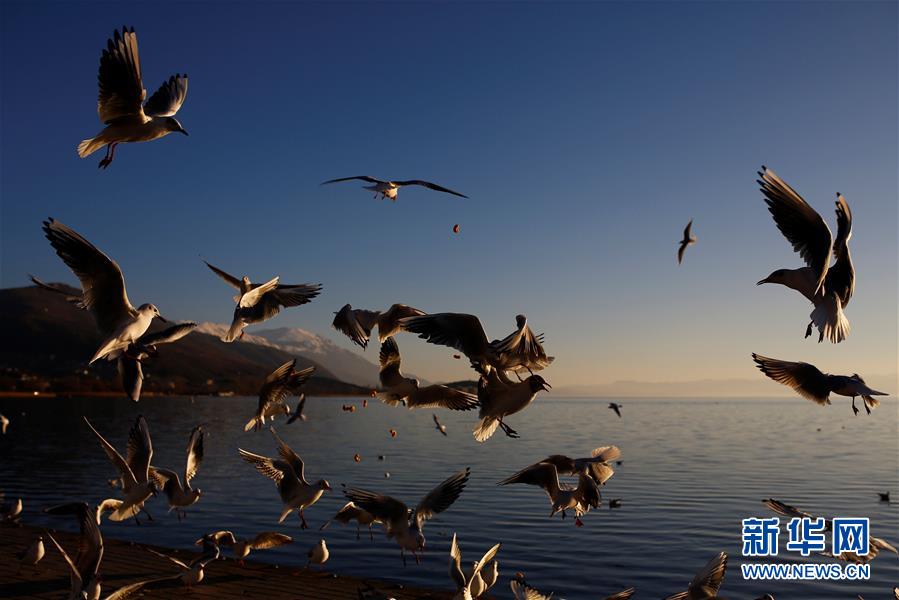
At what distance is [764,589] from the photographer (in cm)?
1802

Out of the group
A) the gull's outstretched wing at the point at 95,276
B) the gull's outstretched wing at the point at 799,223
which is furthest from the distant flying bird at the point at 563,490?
the gull's outstretched wing at the point at 95,276

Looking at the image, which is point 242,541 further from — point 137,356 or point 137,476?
point 137,356

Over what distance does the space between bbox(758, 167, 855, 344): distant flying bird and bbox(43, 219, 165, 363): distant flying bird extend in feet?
26.7

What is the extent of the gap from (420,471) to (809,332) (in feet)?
111

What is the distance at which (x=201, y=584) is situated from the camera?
1355cm

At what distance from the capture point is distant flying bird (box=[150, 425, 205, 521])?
12570 mm

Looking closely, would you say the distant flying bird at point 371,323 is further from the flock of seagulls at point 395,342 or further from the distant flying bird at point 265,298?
the distant flying bird at point 265,298

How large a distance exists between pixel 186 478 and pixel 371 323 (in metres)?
5.07

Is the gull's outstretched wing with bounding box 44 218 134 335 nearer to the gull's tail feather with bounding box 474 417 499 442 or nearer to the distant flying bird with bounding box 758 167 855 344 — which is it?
the gull's tail feather with bounding box 474 417 499 442

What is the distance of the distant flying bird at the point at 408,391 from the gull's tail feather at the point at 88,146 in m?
4.88

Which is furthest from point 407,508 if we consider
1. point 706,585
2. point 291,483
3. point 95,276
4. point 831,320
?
point 831,320

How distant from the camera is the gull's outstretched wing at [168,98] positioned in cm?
1078

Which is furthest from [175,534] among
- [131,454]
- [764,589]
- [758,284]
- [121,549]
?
[758,284]

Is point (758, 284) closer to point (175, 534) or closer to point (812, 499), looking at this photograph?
point (175, 534)
